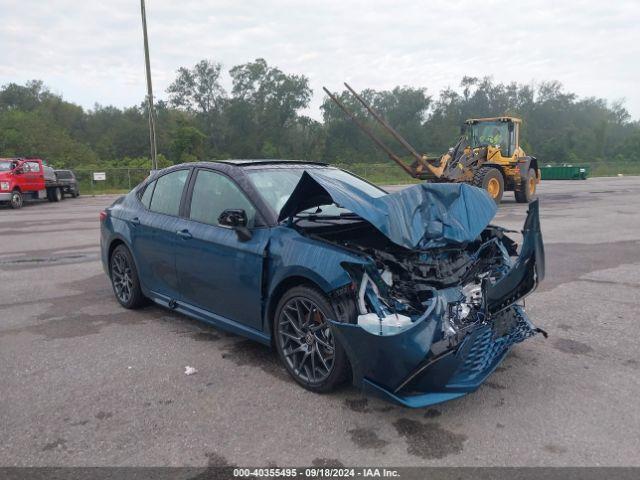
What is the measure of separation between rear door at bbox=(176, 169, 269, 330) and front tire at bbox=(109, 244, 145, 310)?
3.48 ft

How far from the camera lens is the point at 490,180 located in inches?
727

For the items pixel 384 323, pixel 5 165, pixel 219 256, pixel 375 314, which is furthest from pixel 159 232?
pixel 5 165

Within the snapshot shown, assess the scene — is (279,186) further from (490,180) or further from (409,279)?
(490,180)

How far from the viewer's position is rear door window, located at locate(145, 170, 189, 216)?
5098 millimetres

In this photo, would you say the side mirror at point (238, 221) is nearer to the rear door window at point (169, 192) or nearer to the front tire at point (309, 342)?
the front tire at point (309, 342)

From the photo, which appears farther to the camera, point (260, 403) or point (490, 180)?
point (490, 180)

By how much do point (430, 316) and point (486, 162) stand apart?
684 inches

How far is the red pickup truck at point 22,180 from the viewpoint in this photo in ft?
69.6

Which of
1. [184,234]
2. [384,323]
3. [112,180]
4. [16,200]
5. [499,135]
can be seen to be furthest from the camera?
[112,180]

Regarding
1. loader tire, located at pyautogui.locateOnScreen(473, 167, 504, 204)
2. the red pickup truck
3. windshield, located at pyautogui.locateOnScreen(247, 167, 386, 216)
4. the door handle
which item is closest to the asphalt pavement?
the door handle

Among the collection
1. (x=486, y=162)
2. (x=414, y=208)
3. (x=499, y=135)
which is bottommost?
(x=414, y=208)

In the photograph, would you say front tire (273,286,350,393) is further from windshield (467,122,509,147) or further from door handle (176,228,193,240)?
windshield (467,122,509,147)

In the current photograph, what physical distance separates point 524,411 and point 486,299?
0.74 m

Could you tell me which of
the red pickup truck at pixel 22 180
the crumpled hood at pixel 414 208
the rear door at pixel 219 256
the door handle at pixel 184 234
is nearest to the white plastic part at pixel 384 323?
the crumpled hood at pixel 414 208
